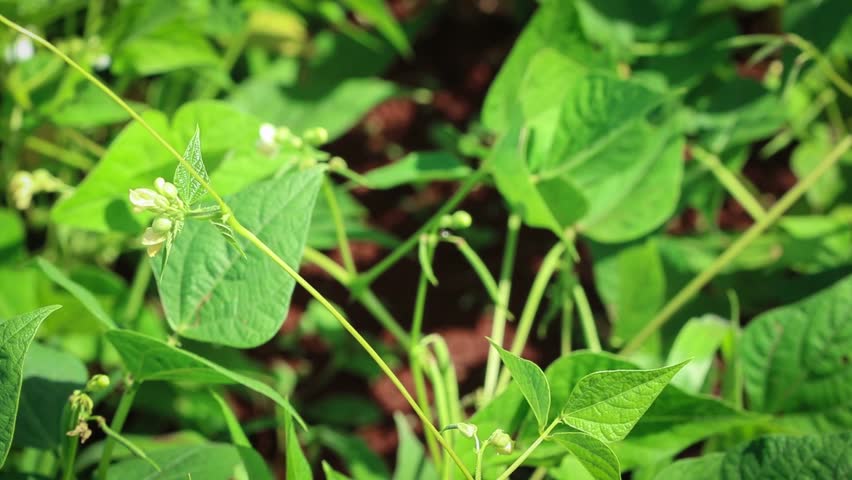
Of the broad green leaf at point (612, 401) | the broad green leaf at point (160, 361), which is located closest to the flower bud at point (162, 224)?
the broad green leaf at point (160, 361)

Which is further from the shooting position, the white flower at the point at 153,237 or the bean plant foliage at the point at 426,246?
the bean plant foliage at the point at 426,246

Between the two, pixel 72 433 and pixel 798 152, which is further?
pixel 798 152

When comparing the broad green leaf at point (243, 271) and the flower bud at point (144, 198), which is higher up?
the flower bud at point (144, 198)

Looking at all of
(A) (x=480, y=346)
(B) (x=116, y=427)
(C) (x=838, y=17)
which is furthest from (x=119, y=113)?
(C) (x=838, y=17)

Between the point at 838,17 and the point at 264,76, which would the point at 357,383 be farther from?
the point at 838,17

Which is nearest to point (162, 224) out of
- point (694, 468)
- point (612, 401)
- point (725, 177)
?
point (612, 401)

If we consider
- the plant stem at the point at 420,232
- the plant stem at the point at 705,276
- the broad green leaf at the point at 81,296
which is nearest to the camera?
the broad green leaf at the point at 81,296

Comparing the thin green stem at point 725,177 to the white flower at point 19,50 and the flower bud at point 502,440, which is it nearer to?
the flower bud at point 502,440
